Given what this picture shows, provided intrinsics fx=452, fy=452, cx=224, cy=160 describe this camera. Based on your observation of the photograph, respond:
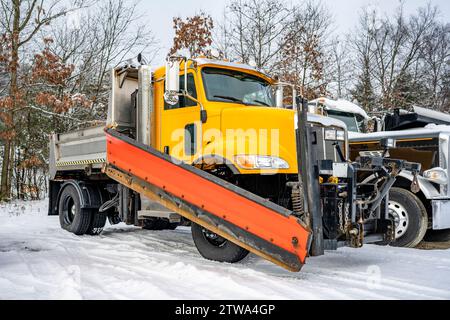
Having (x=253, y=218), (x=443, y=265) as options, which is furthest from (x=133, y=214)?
(x=443, y=265)

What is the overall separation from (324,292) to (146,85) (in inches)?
163

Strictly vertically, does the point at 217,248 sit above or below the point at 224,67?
below

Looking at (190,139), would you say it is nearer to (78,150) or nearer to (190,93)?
(190,93)

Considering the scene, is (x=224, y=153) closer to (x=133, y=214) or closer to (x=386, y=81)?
(x=133, y=214)

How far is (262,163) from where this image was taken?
17.5 ft

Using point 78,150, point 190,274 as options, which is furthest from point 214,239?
point 78,150

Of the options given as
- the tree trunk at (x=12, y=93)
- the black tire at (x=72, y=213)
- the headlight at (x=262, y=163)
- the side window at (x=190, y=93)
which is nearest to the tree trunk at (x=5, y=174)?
the tree trunk at (x=12, y=93)

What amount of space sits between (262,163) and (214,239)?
1.29 m

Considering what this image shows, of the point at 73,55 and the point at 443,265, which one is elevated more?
the point at 73,55

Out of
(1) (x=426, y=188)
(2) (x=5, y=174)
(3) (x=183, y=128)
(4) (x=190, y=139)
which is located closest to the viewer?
(4) (x=190, y=139)

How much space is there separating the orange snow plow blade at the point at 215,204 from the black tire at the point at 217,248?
1.29 ft
